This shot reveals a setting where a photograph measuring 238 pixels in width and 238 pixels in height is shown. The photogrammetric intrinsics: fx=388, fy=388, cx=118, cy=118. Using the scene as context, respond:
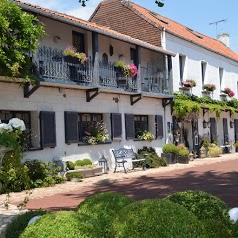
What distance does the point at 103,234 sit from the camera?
3613 millimetres

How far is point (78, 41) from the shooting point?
15641 mm

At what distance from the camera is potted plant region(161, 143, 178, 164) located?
59.9 feet

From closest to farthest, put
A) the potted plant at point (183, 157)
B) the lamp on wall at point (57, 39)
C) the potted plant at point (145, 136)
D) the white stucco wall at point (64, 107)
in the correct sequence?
the white stucco wall at point (64, 107), the lamp on wall at point (57, 39), the potted plant at point (145, 136), the potted plant at point (183, 157)

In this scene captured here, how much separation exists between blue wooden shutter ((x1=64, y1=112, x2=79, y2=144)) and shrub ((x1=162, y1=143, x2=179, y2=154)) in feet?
18.8

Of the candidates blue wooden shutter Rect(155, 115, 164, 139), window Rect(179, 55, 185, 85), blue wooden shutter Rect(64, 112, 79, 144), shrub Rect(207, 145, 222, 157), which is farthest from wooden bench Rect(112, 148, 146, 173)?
window Rect(179, 55, 185, 85)

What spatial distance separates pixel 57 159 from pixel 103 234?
9.77m

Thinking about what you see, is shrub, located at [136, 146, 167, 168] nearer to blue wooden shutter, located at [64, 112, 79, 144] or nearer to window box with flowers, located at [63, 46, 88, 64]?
blue wooden shutter, located at [64, 112, 79, 144]

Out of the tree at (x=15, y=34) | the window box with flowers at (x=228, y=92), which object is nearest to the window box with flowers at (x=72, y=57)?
the tree at (x=15, y=34)

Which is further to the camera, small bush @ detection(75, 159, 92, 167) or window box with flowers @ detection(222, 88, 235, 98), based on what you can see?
window box with flowers @ detection(222, 88, 235, 98)

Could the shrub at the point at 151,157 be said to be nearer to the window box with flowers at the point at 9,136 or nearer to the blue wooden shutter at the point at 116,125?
the blue wooden shutter at the point at 116,125

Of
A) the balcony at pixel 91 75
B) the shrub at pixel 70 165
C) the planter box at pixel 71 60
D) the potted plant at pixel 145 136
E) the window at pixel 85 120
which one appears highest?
the planter box at pixel 71 60

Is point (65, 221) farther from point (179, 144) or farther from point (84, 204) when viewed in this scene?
point (179, 144)

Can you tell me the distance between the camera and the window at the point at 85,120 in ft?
49.3

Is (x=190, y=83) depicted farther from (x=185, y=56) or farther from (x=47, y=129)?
(x=47, y=129)
